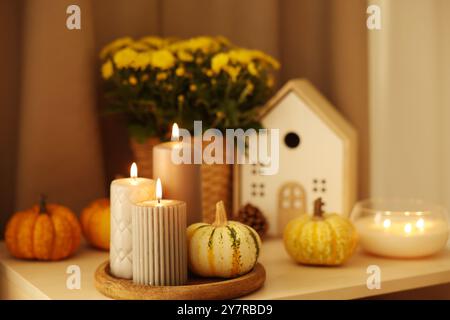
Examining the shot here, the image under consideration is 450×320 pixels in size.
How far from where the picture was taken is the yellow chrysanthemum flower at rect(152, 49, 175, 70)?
4.59 ft

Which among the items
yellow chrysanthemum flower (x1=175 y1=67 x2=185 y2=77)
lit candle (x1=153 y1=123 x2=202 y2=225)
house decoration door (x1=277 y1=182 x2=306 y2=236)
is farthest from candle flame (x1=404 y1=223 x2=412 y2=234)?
yellow chrysanthemum flower (x1=175 y1=67 x2=185 y2=77)

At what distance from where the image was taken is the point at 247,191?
58.7 inches

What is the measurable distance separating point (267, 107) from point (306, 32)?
0.27 metres

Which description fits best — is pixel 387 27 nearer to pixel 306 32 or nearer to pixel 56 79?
pixel 306 32

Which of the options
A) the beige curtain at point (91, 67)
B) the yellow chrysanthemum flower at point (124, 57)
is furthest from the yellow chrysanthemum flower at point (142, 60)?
the beige curtain at point (91, 67)

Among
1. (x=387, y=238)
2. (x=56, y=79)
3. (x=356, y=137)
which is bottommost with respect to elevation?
(x=387, y=238)

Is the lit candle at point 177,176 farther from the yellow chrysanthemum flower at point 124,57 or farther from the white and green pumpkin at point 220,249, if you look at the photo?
the yellow chrysanthemum flower at point 124,57

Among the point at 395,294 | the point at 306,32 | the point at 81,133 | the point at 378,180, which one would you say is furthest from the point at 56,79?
the point at 395,294

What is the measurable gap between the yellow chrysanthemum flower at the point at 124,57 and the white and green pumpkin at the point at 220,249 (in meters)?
0.49

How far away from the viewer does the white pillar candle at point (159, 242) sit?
97 cm

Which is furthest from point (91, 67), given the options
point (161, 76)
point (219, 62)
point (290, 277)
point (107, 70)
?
point (290, 277)

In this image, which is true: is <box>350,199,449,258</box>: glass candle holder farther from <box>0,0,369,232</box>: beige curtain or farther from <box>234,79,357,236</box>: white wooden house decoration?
<box>0,0,369,232</box>: beige curtain
